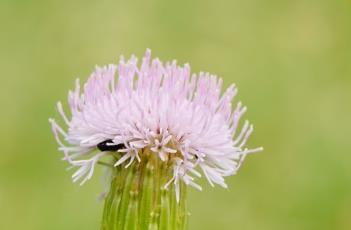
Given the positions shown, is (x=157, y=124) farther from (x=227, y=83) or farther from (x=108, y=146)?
(x=227, y=83)

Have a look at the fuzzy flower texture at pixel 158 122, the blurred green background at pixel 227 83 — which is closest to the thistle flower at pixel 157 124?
the fuzzy flower texture at pixel 158 122

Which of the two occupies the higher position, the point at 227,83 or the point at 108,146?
the point at 227,83

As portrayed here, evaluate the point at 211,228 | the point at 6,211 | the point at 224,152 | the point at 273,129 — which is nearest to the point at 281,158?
the point at 273,129

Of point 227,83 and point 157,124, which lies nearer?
point 157,124

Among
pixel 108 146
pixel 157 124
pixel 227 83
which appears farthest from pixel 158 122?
pixel 227 83

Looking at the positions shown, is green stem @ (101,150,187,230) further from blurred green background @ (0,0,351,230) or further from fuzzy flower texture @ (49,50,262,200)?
blurred green background @ (0,0,351,230)

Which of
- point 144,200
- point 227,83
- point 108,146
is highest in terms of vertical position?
point 227,83

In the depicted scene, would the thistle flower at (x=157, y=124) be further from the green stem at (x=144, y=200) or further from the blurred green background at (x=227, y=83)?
the blurred green background at (x=227, y=83)
